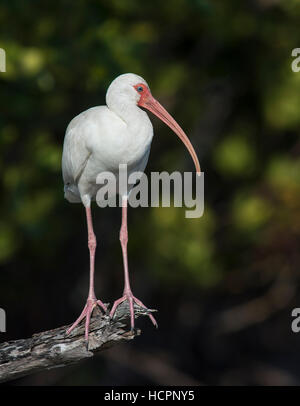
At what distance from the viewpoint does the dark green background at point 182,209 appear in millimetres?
12023

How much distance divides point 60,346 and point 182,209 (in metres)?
7.52

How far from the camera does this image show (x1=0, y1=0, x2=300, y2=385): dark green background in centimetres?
1202

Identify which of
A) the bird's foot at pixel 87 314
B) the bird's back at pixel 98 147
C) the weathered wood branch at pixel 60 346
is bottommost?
the weathered wood branch at pixel 60 346

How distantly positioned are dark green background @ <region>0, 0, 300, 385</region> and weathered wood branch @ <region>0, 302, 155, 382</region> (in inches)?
216

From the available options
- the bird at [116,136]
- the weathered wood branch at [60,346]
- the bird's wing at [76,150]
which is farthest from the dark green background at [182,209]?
the weathered wood branch at [60,346]

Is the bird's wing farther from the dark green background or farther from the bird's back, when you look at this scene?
the dark green background

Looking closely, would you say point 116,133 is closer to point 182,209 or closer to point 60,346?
point 60,346

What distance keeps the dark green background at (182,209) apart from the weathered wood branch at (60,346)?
5498 millimetres

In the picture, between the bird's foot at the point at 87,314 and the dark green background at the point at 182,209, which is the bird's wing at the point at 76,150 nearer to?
the bird's foot at the point at 87,314

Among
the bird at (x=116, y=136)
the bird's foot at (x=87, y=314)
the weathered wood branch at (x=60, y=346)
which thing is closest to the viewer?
the weathered wood branch at (x=60, y=346)

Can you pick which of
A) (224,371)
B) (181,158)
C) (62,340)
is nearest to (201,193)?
(181,158)

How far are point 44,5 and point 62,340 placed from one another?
6.66 meters

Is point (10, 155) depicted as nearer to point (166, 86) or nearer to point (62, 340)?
point (166, 86)

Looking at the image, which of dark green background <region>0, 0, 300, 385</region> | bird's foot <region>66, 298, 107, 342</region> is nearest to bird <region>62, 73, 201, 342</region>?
bird's foot <region>66, 298, 107, 342</region>
